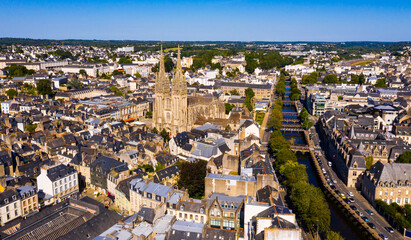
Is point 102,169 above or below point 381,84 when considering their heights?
below

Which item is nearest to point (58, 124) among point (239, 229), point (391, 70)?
point (239, 229)

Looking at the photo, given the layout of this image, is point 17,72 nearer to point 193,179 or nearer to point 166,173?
point 166,173

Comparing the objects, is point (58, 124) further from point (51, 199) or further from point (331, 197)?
point (331, 197)

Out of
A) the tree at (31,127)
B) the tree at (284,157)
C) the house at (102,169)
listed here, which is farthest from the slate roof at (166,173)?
the tree at (31,127)

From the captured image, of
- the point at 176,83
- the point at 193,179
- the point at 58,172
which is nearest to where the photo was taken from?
the point at 58,172

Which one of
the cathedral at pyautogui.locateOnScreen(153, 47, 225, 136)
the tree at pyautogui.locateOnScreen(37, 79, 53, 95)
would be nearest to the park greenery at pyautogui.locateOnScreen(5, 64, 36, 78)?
the tree at pyautogui.locateOnScreen(37, 79, 53, 95)

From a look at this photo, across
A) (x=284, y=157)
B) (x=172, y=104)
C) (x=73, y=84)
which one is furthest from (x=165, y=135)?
(x=73, y=84)
